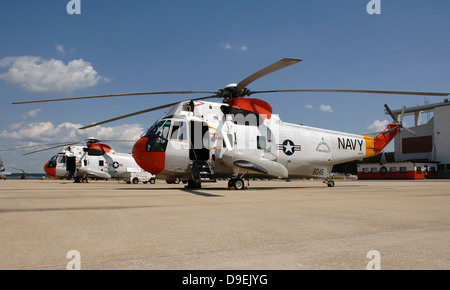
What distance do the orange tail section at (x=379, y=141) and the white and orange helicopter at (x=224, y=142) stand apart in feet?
19.3

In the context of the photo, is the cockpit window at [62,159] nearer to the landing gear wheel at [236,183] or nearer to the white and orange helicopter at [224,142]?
the white and orange helicopter at [224,142]

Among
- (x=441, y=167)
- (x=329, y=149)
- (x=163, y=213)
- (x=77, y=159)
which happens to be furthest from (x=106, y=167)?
(x=441, y=167)

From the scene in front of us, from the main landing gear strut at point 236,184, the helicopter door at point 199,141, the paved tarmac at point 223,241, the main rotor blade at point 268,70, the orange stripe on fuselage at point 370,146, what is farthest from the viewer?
the orange stripe on fuselage at point 370,146

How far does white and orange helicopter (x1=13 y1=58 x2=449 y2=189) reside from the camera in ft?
54.5

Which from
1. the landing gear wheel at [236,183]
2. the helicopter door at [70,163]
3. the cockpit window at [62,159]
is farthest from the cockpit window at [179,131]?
the cockpit window at [62,159]

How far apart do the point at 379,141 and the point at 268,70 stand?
608 inches

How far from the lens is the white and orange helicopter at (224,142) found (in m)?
16.6

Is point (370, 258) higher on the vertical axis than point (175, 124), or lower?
lower

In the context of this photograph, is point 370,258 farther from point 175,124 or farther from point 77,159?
point 77,159

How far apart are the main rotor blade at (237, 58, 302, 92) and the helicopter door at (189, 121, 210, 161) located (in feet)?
10.1

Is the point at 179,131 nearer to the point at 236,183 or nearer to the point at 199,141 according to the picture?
the point at 199,141

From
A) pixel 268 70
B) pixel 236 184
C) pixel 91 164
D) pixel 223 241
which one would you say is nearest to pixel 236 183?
pixel 236 184
